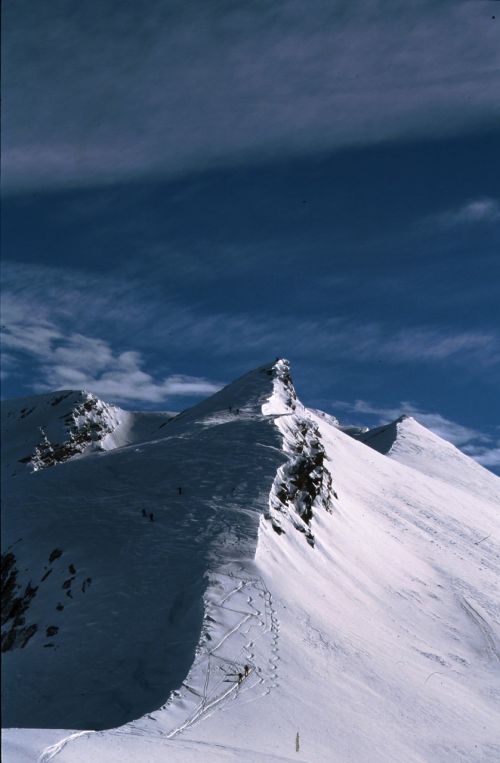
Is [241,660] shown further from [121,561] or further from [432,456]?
[432,456]

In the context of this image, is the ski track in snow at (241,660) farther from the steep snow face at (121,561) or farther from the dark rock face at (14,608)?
the dark rock face at (14,608)

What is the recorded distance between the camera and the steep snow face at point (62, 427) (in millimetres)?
84500

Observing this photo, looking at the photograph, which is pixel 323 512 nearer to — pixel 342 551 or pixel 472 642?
pixel 342 551

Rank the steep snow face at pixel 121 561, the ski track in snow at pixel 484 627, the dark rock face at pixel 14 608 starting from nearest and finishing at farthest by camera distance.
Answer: the steep snow face at pixel 121 561
the dark rock face at pixel 14 608
the ski track in snow at pixel 484 627

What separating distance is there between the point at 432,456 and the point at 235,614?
51.7m

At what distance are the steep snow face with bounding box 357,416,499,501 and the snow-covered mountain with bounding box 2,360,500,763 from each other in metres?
23.3

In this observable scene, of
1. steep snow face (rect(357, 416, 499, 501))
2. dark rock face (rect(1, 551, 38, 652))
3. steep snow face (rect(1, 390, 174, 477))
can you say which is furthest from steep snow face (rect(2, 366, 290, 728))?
steep snow face (rect(1, 390, 174, 477))

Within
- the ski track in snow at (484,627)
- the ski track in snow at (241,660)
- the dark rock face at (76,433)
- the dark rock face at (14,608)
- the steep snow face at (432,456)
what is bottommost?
the ski track in snow at (484,627)

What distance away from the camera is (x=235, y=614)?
17391mm

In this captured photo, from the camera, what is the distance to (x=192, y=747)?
11.2 metres

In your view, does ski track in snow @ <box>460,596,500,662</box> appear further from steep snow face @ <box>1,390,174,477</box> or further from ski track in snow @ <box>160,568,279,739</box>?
steep snow face @ <box>1,390,174,477</box>

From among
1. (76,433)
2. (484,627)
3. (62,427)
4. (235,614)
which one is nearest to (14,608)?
(235,614)

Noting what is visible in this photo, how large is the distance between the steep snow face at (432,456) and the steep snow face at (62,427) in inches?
1217

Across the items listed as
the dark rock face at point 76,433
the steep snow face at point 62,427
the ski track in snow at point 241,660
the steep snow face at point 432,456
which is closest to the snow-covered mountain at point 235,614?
the ski track in snow at point 241,660
